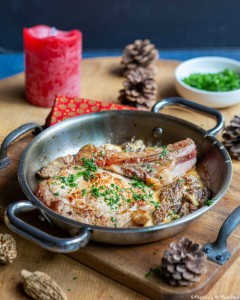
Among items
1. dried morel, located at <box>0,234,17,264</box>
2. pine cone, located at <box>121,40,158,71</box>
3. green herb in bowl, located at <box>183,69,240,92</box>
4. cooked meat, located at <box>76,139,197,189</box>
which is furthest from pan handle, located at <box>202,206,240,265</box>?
pine cone, located at <box>121,40,158,71</box>

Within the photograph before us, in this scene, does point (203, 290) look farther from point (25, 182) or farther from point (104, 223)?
point (25, 182)

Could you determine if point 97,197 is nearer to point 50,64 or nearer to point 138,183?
point 138,183

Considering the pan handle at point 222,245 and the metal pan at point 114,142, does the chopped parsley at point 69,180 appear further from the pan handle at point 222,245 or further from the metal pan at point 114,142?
the pan handle at point 222,245

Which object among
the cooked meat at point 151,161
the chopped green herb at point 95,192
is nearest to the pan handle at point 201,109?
the cooked meat at point 151,161

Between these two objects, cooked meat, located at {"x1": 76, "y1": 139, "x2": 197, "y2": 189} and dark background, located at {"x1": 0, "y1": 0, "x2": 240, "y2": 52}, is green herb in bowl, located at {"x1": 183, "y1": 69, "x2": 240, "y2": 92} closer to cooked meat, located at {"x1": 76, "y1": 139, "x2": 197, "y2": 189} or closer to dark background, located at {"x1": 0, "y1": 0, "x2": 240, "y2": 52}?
cooked meat, located at {"x1": 76, "y1": 139, "x2": 197, "y2": 189}

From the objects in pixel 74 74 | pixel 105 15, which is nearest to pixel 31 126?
pixel 74 74
